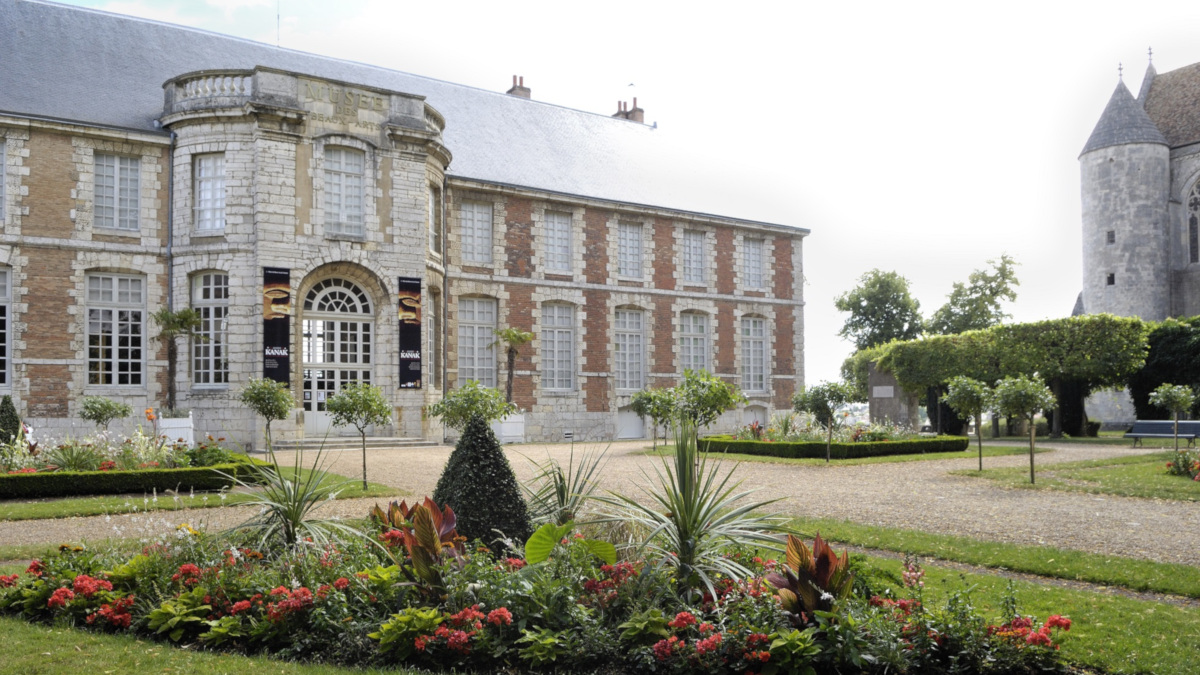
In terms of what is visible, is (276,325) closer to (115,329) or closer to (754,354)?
(115,329)

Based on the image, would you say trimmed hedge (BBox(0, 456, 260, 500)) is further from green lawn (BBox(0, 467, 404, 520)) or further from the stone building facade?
the stone building facade

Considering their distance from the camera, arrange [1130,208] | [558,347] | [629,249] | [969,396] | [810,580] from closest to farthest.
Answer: [810,580], [969,396], [558,347], [629,249], [1130,208]

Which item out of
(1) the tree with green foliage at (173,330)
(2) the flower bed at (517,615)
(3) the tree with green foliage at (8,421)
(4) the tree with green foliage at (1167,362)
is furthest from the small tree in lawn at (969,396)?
(3) the tree with green foliage at (8,421)

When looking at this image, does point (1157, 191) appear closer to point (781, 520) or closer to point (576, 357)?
point (576, 357)

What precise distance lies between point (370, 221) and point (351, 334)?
7.69 feet

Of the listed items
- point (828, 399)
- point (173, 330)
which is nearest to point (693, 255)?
point (828, 399)

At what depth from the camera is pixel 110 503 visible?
30.3 ft

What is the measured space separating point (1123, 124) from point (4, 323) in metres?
36.7

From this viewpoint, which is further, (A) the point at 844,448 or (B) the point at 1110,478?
(A) the point at 844,448

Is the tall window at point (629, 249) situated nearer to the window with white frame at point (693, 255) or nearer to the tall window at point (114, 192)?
the window with white frame at point (693, 255)

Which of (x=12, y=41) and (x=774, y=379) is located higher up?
(x=12, y=41)

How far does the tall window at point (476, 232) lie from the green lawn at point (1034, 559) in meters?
15.1

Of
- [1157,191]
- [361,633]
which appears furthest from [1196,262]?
[361,633]

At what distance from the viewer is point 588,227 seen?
918 inches
